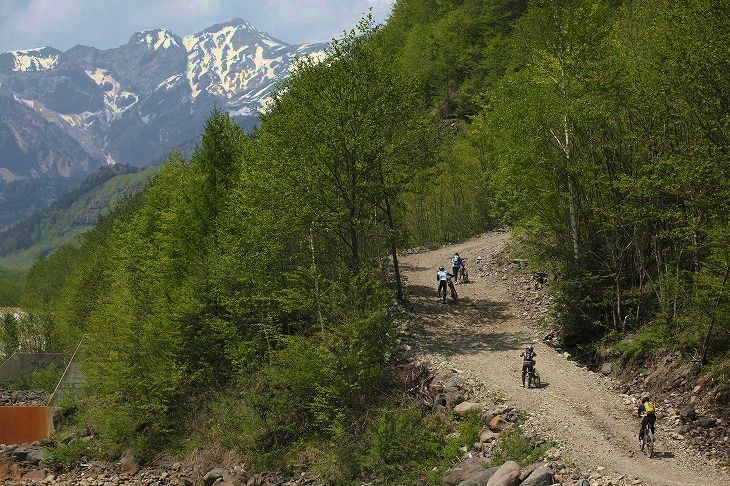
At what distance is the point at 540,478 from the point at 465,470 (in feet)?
11.9

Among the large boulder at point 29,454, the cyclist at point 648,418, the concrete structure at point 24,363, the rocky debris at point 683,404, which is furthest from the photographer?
the concrete structure at point 24,363

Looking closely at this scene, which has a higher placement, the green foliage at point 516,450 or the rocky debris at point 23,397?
the green foliage at point 516,450

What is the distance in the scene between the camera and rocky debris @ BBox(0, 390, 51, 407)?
6706 centimetres

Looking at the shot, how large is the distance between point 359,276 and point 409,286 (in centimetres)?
1249

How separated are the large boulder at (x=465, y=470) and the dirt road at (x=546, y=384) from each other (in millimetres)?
2372

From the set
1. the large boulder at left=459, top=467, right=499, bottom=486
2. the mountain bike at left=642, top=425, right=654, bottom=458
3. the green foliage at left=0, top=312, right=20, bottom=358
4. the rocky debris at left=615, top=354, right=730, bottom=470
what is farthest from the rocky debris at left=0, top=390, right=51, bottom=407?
the mountain bike at left=642, top=425, right=654, bottom=458

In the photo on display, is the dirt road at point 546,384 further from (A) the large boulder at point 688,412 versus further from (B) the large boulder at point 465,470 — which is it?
(B) the large boulder at point 465,470

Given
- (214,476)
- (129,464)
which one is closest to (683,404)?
(214,476)

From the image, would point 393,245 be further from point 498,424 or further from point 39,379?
point 39,379

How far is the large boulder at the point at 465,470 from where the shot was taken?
2292 centimetres

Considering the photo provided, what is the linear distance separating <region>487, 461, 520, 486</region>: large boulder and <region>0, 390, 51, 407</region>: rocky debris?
56513 millimetres

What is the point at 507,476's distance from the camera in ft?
67.9

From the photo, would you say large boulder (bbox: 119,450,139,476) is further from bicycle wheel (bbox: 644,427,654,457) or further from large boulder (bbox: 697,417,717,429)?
large boulder (bbox: 697,417,717,429)

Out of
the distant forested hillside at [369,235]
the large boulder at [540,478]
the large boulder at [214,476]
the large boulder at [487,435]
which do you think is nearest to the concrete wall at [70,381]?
the distant forested hillside at [369,235]
